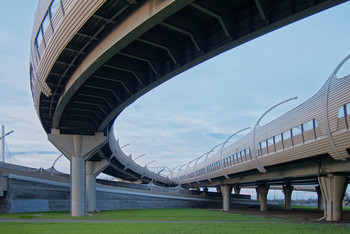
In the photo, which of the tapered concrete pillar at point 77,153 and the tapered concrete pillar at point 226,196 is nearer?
the tapered concrete pillar at point 77,153

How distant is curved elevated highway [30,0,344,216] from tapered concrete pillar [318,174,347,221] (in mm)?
17636

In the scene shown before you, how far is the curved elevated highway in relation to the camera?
12.7 meters

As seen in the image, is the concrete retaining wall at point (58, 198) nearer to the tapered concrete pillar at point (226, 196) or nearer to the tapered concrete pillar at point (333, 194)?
the tapered concrete pillar at point (226, 196)

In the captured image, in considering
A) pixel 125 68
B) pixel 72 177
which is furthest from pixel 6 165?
pixel 125 68

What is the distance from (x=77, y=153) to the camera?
3572 centimetres

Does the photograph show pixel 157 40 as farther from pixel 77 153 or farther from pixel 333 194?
pixel 77 153

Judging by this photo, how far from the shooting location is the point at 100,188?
56188mm

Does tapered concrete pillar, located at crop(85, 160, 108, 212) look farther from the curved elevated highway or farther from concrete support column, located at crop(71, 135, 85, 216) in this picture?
the curved elevated highway

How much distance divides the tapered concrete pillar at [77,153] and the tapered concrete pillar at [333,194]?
20.1m

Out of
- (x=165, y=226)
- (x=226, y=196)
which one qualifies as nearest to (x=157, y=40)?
(x=165, y=226)

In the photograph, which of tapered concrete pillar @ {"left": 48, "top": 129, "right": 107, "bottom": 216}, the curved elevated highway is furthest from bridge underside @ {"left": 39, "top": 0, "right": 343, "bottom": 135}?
tapered concrete pillar @ {"left": 48, "top": 129, "right": 107, "bottom": 216}

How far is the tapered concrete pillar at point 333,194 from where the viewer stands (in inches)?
1129

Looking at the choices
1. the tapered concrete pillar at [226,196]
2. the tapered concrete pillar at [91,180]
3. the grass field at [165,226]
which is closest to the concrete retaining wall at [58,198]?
the tapered concrete pillar at [91,180]

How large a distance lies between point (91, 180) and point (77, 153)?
50.1 feet
